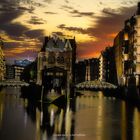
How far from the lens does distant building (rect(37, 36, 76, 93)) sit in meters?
42.2

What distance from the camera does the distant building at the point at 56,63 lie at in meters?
42.2

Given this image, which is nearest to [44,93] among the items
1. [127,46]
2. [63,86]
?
[63,86]

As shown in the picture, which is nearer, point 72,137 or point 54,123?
point 72,137

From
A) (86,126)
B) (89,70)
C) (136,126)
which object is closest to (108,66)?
(89,70)

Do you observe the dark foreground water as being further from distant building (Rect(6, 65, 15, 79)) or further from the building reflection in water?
distant building (Rect(6, 65, 15, 79))

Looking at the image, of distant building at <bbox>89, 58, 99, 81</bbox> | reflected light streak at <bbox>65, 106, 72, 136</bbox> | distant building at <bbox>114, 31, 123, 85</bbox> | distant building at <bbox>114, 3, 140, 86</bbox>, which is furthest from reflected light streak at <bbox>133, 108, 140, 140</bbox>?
distant building at <bbox>89, 58, 99, 81</bbox>

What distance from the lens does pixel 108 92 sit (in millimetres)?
52719

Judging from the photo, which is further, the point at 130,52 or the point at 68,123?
the point at 130,52

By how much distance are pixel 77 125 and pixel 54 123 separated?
3.60ft

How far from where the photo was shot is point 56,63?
43969mm

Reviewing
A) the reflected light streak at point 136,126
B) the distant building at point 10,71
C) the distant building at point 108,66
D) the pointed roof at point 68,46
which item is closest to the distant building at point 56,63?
the pointed roof at point 68,46

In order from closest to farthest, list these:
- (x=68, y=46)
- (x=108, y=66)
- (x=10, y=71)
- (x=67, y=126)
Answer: (x=67, y=126) < (x=68, y=46) < (x=108, y=66) < (x=10, y=71)

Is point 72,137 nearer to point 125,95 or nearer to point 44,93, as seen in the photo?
point 44,93

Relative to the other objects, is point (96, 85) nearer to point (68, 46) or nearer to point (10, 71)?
point (68, 46)
